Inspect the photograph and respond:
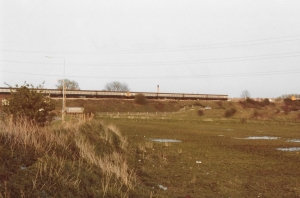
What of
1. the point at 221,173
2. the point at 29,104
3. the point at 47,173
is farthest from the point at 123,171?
the point at 29,104

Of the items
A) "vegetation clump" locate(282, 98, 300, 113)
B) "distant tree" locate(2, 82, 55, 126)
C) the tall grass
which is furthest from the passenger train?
the tall grass

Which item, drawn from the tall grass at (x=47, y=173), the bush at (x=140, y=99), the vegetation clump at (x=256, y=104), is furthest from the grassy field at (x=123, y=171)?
the bush at (x=140, y=99)

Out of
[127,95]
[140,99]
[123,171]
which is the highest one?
[127,95]

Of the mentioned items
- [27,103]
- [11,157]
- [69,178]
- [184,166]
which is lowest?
[184,166]

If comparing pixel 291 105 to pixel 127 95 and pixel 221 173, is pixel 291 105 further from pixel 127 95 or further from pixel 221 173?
pixel 221 173

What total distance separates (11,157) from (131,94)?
10744cm

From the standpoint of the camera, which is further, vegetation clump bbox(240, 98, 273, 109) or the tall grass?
vegetation clump bbox(240, 98, 273, 109)

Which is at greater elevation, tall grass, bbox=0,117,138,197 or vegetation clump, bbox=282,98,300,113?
vegetation clump, bbox=282,98,300,113

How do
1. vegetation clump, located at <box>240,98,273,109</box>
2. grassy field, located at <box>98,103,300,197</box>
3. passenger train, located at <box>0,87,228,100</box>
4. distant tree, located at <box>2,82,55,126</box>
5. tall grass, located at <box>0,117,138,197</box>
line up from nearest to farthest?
tall grass, located at <box>0,117,138,197</box>
grassy field, located at <box>98,103,300,197</box>
distant tree, located at <box>2,82,55,126</box>
vegetation clump, located at <box>240,98,273,109</box>
passenger train, located at <box>0,87,228,100</box>

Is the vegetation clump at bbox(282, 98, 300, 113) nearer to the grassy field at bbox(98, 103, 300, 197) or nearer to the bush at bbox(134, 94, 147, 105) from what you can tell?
the bush at bbox(134, 94, 147, 105)

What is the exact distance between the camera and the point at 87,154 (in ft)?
33.1

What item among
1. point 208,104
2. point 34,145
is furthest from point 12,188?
point 208,104

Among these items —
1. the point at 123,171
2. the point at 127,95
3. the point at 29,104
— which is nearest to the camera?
the point at 123,171

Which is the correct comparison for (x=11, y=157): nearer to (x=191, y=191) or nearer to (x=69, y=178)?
(x=69, y=178)
